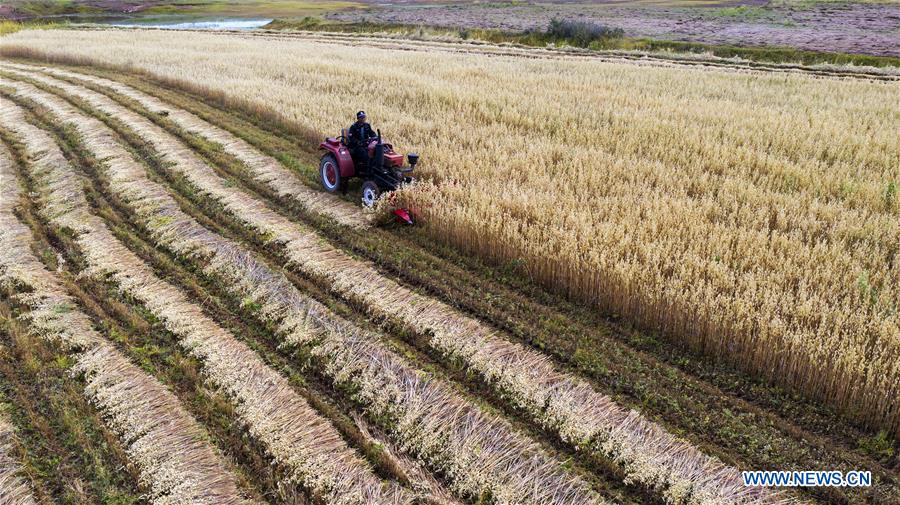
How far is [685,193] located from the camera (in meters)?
9.97

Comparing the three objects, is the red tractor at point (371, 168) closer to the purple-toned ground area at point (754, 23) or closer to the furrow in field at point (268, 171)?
the furrow in field at point (268, 171)

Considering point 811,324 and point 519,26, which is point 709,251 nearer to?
point 811,324

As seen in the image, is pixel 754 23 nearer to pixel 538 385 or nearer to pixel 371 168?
pixel 371 168

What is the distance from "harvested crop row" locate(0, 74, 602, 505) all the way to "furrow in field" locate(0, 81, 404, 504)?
53 centimetres

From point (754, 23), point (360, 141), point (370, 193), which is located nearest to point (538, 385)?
point (370, 193)

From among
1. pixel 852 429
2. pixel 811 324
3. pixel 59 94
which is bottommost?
pixel 852 429

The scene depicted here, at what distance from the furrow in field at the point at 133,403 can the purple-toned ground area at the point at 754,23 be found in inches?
1401

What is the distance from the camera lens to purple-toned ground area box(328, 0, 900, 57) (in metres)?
33.1

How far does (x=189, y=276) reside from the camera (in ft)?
27.3

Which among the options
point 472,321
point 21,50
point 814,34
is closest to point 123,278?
point 472,321

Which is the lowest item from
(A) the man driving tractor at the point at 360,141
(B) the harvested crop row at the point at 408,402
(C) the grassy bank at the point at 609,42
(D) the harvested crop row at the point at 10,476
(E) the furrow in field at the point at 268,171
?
(D) the harvested crop row at the point at 10,476

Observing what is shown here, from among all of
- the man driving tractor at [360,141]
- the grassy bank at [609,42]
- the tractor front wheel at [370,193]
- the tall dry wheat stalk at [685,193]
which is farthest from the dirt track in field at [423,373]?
the grassy bank at [609,42]

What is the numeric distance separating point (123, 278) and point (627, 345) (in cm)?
→ 705

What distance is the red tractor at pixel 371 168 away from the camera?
10.3m
